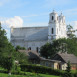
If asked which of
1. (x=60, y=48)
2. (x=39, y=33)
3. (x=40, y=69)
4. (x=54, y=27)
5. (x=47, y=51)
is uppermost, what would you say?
(x=54, y=27)

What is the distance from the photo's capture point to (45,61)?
62.5 metres

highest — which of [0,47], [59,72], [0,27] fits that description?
[0,27]

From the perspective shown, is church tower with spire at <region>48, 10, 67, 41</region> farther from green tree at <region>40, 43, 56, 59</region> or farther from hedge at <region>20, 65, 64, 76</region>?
hedge at <region>20, 65, 64, 76</region>

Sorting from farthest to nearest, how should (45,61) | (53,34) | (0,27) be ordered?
1. (53,34)
2. (0,27)
3. (45,61)


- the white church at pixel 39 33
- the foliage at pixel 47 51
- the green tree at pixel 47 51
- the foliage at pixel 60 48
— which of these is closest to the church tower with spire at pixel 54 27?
the white church at pixel 39 33

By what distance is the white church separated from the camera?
118 meters

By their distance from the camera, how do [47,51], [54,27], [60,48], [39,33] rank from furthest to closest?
1. [39,33]
2. [54,27]
3. [47,51]
4. [60,48]

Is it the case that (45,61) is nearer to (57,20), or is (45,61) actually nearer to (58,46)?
(58,46)

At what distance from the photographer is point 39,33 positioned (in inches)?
4931

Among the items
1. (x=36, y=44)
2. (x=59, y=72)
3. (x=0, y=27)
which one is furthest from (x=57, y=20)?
(x=59, y=72)

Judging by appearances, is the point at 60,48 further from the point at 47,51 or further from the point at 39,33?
the point at 39,33

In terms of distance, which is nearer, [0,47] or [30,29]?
[0,47]

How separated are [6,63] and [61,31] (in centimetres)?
8111

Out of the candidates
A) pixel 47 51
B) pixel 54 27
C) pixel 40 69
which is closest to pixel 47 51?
pixel 47 51
